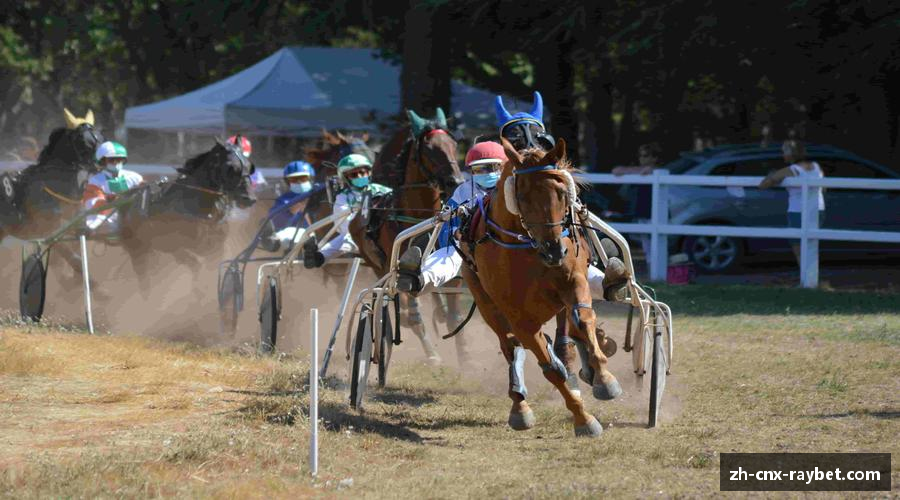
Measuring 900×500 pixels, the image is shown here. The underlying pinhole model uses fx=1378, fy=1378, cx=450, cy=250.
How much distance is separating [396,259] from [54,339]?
454cm

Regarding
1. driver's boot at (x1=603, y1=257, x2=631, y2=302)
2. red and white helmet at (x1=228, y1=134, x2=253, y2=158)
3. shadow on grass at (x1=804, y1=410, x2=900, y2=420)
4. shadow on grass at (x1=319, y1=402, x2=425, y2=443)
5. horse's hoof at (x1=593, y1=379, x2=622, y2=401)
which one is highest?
red and white helmet at (x1=228, y1=134, x2=253, y2=158)

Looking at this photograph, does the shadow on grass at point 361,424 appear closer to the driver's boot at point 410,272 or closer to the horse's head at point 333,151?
the driver's boot at point 410,272

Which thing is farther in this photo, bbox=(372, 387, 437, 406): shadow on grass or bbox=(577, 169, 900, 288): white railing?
bbox=(577, 169, 900, 288): white railing

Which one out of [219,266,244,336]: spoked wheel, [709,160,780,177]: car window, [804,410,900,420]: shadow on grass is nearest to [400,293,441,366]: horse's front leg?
[219,266,244,336]: spoked wheel

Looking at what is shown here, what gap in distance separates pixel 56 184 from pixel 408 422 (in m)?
8.36

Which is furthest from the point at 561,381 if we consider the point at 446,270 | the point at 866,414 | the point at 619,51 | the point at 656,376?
the point at 619,51

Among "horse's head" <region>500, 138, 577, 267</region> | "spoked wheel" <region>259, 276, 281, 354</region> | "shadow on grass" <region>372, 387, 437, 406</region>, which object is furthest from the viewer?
"spoked wheel" <region>259, 276, 281, 354</region>

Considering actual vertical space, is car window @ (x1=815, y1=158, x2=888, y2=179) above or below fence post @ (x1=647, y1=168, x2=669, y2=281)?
above

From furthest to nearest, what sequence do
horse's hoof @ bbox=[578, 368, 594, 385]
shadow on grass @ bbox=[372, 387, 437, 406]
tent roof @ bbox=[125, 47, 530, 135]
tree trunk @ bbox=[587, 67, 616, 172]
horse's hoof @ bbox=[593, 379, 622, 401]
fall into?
tree trunk @ bbox=[587, 67, 616, 172], tent roof @ bbox=[125, 47, 530, 135], shadow on grass @ bbox=[372, 387, 437, 406], horse's hoof @ bbox=[578, 368, 594, 385], horse's hoof @ bbox=[593, 379, 622, 401]

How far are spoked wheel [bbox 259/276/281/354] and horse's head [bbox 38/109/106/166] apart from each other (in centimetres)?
431

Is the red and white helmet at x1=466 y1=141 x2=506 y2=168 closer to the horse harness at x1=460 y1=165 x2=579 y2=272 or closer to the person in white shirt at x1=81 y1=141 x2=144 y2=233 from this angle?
the horse harness at x1=460 y1=165 x2=579 y2=272

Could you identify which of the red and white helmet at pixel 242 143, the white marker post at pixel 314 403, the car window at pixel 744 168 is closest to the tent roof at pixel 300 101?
the car window at pixel 744 168

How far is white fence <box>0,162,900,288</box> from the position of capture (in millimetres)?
16094

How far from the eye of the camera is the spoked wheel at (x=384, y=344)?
9.62m
